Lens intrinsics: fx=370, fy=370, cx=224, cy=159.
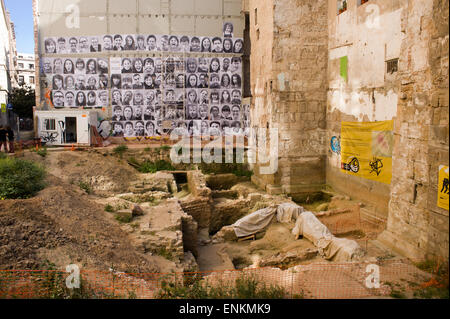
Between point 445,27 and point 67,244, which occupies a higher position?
point 445,27

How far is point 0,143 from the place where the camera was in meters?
17.2

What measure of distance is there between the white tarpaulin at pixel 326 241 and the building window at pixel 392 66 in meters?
5.11

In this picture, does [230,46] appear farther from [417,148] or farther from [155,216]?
[417,148]

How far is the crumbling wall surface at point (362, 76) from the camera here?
1144 cm

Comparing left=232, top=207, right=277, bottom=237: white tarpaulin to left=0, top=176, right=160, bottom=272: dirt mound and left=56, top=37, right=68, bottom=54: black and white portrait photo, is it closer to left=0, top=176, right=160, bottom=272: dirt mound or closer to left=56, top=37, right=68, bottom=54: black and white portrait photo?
left=0, top=176, right=160, bottom=272: dirt mound

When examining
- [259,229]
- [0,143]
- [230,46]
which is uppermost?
[230,46]

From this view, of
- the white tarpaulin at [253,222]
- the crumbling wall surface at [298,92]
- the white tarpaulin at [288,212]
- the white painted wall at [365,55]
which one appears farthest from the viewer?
the crumbling wall surface at [298,92]

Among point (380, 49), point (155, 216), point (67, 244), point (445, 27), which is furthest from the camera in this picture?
point (380, 49)

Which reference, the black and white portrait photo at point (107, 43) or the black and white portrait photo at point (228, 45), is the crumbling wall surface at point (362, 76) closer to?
the black and white portrait photo at point (228, 45)

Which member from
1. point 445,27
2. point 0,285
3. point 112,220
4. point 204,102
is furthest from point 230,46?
point 0,285

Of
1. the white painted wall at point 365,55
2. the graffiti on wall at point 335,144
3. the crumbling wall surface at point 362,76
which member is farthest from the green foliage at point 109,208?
the white painted wall at point 365,55

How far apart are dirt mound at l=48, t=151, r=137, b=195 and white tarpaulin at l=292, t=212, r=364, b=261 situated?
7.20 metres

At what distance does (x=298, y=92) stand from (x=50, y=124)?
13.3 meters
